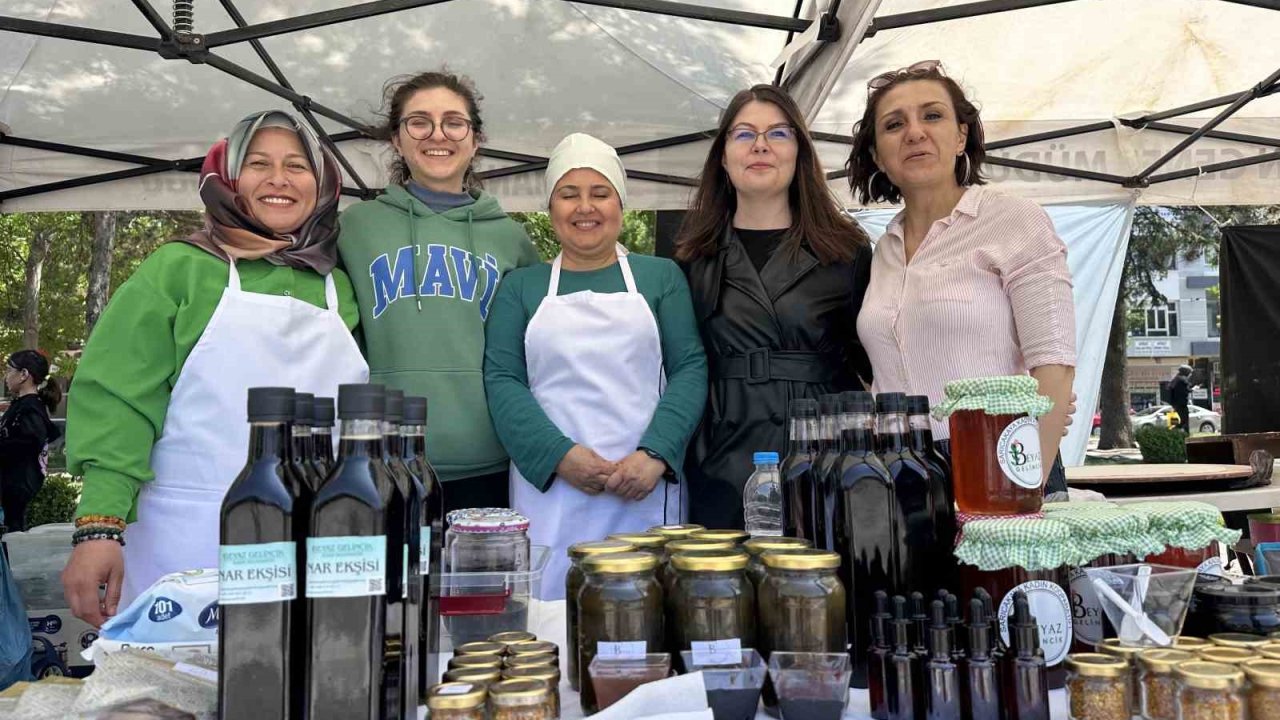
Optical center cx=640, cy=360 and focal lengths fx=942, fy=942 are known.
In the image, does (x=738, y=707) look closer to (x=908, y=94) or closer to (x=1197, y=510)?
(x=1197, y=510)

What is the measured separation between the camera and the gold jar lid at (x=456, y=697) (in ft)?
3.35

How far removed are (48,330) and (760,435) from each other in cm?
1631

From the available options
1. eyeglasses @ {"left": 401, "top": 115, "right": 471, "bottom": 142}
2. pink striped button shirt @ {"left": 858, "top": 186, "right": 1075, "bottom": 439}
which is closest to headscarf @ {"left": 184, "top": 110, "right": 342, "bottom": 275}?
eyeglasses @ {"left": 401, "top": 115, "right": 471, "bottom": 142}

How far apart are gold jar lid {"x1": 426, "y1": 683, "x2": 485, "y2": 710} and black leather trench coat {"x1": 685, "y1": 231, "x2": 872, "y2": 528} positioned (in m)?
1.36

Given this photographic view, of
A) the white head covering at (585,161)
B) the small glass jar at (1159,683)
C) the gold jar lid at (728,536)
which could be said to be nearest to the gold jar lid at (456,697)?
the gold jar lid at (728,536)

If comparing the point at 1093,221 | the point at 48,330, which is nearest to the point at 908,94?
the point at 1093,221

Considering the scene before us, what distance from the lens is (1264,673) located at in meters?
1.00

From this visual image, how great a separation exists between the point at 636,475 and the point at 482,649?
3.50ft

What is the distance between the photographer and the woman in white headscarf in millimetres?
2318

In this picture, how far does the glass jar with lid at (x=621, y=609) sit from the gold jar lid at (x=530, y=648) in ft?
0.18

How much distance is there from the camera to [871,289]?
2.34m

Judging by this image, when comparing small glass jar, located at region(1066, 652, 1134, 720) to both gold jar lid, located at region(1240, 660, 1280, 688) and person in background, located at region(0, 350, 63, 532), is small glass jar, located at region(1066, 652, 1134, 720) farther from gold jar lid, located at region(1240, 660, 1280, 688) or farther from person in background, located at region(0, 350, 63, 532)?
person in background, located at region(0, 350, 63, 532)

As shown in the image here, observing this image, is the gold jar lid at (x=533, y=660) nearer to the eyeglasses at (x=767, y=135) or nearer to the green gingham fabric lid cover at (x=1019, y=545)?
the green gingham fabric lid cover at (x=1019, y=545)

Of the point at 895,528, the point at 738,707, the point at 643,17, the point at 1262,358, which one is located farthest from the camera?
the point at 1262,358
